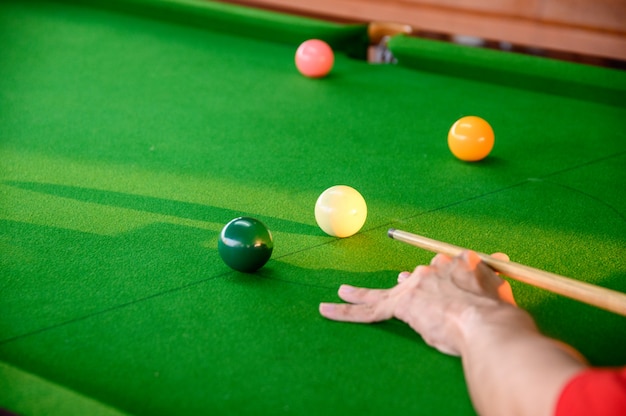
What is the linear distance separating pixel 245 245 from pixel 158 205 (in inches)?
30.1

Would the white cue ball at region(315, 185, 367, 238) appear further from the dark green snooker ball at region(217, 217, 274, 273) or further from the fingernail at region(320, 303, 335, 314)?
the fingernail at region(320, 303, 335, 314)

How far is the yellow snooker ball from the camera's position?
3512 millimetres

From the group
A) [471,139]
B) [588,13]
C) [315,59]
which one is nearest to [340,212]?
[471,139]

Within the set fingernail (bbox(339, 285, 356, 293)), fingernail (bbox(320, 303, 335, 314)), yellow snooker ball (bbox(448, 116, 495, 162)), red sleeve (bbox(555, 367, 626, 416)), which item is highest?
yellow snooker ball (bbox(448, 116, 495, 162))

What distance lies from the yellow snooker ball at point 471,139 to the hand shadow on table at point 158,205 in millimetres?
972

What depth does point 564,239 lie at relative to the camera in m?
2.87

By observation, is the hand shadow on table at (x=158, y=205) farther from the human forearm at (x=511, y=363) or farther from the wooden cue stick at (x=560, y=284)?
the human forearm at (x=511, y=363)

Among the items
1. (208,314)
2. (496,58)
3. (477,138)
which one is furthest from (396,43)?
(208,314)

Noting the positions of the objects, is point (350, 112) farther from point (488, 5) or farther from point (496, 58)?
point (488, 5)

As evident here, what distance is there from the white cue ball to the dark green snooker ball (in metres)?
0.31

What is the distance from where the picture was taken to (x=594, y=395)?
161 centimetres

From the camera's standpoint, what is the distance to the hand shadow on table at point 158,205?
9.70ft

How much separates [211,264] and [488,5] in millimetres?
4045

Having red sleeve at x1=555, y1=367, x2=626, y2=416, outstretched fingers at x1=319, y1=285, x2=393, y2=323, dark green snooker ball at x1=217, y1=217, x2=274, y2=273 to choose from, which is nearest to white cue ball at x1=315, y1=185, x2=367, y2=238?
dark green snooker ball at x1=217, y1=217, x2=274, y2=273
